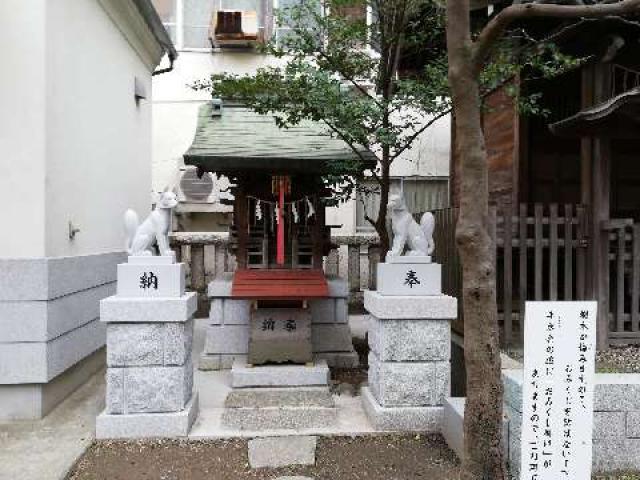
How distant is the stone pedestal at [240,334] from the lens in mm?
8172

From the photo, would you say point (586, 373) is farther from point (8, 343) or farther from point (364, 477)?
point (8, 343)

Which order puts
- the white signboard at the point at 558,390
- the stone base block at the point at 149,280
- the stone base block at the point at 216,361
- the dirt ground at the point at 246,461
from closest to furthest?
the white signboard at the point at 558,390, the dirt ground at the point at 246,461, the stone base block at the point at 149,280, the stone base block at the point at 216,361

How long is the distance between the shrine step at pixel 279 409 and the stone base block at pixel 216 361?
1224mm

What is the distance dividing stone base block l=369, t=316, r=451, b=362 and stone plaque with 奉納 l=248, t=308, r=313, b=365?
5.91 feet


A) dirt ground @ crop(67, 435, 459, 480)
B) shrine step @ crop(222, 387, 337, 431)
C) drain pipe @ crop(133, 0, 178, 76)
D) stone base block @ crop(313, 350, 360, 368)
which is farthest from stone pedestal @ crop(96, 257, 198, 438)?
drain pipe @ crop(133, 0, 178, 76)

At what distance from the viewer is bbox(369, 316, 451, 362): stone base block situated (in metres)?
5.75

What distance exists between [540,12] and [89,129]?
20.2 ft

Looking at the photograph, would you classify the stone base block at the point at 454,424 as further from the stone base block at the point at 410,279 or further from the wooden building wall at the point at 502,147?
the wooden building wall at the point at 502,147

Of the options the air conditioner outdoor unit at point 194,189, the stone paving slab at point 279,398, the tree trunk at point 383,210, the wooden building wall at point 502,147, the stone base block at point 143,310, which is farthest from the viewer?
the air conditioner outdoor unit at point 194,189

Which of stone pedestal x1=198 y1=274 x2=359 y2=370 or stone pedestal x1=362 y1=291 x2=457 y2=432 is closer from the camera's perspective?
stone pedestal x1=362 y1=291 x2=457 y2=432

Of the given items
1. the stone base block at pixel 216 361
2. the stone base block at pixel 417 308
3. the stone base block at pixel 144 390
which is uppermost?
the stone base block at pixel 417 308

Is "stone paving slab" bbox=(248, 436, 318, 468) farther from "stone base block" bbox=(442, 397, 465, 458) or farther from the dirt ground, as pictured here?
"stone base block" bbox=(442, 397, 465, 458)

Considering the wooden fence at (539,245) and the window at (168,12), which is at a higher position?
the window at (168,12)

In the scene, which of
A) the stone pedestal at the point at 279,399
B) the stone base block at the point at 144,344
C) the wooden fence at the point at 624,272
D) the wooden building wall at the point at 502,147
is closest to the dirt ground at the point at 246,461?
the stone pedestal at the point at 279,399
